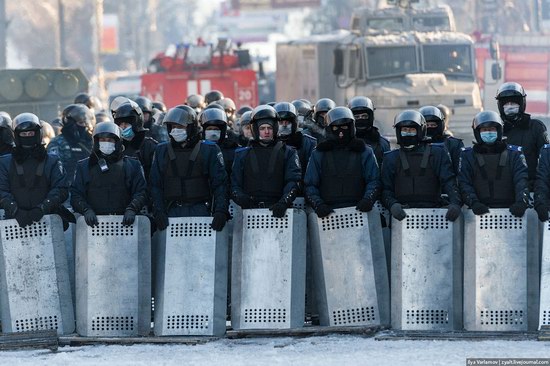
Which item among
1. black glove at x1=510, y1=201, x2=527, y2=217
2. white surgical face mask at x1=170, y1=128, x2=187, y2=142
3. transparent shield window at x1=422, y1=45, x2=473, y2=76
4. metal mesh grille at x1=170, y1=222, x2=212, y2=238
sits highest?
transparent shield window at x1=422, y1=45, x2=473, y2=76

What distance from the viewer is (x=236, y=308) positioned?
1370cm

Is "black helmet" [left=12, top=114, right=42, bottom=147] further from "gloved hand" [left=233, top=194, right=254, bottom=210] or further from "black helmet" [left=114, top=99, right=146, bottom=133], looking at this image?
"gloved hand" [left=233, top=194, right=254, bottom=210]

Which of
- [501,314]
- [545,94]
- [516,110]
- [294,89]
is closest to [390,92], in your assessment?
[294,89]

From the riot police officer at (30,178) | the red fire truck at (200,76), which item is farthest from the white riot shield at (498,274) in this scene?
the red fire truck at (200,76)

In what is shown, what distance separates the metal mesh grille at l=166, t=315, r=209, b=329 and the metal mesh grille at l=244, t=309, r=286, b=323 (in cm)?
37

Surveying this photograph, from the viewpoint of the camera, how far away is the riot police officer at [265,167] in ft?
45.6

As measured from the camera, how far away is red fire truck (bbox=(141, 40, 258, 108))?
37.5 metres

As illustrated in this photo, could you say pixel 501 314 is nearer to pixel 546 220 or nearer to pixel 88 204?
pixel 546 220

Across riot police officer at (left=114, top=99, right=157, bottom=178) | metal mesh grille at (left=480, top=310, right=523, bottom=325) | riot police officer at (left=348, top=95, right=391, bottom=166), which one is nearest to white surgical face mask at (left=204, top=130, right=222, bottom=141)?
riot police officer at (left=114, top=99, right=157, bottom=178)

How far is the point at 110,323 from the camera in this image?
13.7 metres

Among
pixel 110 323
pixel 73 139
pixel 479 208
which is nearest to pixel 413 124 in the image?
pixel 479 208

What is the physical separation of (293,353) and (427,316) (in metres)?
1.37

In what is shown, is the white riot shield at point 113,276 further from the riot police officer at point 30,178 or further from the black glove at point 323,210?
the black glove at point 323,210

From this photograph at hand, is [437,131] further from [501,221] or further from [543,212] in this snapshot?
[543,212]
